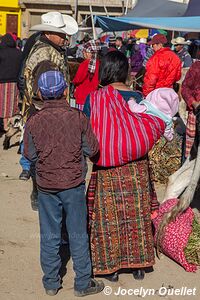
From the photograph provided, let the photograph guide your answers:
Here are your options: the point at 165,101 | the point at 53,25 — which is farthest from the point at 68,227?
the point at 53,25

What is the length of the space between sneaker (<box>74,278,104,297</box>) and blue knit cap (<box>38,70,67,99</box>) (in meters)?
1.46

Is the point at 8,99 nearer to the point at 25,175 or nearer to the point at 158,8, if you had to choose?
the point at 25,175

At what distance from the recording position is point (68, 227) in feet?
12.8

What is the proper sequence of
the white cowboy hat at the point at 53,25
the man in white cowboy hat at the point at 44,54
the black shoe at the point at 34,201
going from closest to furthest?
the man in white cowboy hat at the point at 44,54, the white cowboy hat at the point at 53,25, the black shoe at the point at 34,201

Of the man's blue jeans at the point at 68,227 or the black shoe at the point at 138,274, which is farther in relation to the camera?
the black shoe at the point at 138,274

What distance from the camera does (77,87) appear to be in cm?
884

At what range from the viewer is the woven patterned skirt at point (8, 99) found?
9.03 meters

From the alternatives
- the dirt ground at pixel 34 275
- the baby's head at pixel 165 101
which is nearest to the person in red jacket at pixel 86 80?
the dirt ground at pixel 34 275

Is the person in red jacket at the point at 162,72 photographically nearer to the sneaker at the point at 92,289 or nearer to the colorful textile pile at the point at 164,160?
the colorful textile pile at the point at 164,160

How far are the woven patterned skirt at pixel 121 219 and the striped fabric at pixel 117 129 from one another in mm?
139

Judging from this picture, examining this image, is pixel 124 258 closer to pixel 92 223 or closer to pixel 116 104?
pixel 92 223

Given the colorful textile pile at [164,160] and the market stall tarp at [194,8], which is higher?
the market stall tarp at [194,8]

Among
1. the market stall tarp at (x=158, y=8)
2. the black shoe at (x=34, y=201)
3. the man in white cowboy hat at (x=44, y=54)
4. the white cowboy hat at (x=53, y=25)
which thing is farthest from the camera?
the market stall tarp at (x=158, y=8)

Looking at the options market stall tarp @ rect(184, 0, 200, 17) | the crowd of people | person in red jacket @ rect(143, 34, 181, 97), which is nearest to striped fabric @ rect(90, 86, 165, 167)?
the crowd of people
